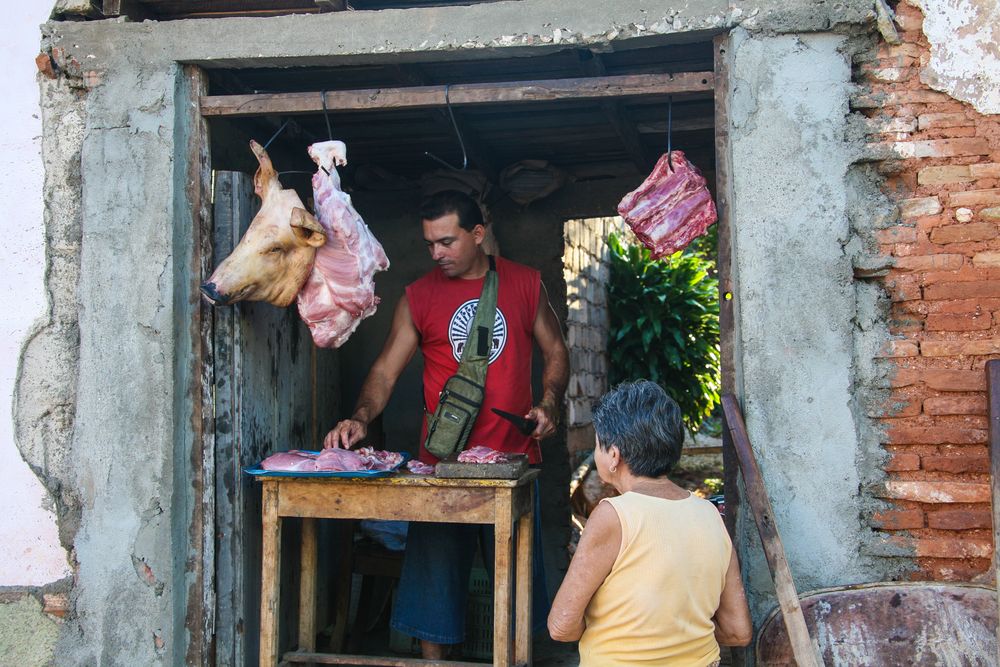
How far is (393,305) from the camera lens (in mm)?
Result: 6465

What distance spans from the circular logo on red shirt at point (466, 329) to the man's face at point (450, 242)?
0.18 meters

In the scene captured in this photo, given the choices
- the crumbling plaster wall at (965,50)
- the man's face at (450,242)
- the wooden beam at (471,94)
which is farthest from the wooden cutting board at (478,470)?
the crumbling plaster wall at (965,50)

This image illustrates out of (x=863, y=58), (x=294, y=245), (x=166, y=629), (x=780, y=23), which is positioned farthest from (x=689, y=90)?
(x=166, y=629)

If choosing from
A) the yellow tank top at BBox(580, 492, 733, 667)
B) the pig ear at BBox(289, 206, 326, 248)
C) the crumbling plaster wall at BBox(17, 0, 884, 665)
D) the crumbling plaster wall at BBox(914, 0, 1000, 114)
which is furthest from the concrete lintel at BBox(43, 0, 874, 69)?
the yellow tank top at BBox(580, 492, 733, 667)

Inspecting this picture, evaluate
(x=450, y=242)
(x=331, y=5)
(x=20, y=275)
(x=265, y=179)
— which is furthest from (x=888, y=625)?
(x=20, y=275)

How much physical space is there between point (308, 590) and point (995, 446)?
272cm

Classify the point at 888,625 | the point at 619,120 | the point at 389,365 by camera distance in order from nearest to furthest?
the point at 888,625
the point at 389,365
the point at 619,120

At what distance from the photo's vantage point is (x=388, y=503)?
3732mm

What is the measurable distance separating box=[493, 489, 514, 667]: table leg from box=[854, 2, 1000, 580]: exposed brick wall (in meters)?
1.31

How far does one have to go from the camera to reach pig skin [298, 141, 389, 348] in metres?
4.03

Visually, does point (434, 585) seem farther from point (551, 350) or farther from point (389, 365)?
point (551, 350)

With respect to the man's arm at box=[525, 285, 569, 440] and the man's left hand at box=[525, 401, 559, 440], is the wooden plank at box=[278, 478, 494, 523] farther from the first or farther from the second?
the man's arm at box=[525, 285, 569, 440]

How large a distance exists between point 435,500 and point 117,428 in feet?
4.34

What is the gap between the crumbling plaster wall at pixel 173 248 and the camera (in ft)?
11.4
